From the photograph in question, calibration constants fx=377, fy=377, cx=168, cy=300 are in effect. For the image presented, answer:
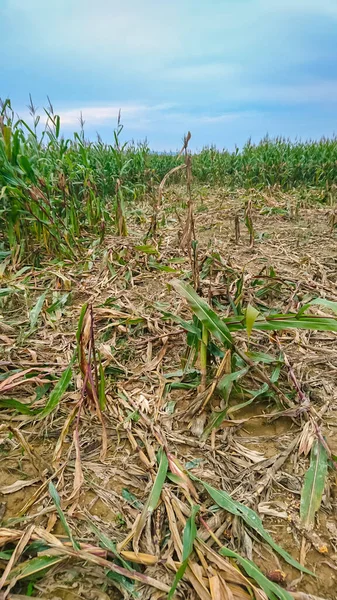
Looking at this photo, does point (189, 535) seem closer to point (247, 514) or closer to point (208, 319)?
point (247, 514)

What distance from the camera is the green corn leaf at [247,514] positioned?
909 millimetres

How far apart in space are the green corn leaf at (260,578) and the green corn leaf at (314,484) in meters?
0.20

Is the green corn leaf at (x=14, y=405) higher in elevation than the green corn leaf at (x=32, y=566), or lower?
higher

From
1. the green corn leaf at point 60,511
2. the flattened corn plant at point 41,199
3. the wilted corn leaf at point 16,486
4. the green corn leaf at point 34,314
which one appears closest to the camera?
the green corn leaf at point 60,511

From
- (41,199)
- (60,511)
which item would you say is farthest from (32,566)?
(41,199)

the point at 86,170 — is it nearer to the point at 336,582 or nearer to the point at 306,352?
the point at 306,352

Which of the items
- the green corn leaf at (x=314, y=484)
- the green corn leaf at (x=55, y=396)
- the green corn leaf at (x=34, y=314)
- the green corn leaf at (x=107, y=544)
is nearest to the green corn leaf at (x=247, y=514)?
the green corn leaf at (x=314, y=484)

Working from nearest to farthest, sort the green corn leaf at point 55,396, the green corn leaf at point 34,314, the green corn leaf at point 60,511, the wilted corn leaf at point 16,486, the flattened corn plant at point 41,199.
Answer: the green corn leaf at point 60,511, the wilted corn leaf at point 16,486, the green corn leaf at point 55,396, the green corn leaf at point 34,314, the flattened corn plant at point 41,199

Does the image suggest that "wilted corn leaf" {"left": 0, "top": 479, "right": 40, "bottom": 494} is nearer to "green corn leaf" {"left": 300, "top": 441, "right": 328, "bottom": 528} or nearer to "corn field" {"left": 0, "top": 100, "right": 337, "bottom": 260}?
"green corn leaf" {"left": 300, "top": 441, "right": 328, "bottom": 528}

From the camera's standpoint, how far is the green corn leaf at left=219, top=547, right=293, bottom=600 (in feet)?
2.70

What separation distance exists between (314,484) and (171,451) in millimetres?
427

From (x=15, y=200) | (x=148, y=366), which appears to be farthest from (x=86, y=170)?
(x=148, y=366)

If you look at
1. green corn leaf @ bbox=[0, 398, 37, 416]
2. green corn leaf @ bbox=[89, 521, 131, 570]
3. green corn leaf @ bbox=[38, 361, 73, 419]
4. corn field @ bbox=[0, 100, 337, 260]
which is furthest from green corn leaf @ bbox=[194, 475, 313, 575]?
corn field @ bbox=[0, 100, 337, 260]

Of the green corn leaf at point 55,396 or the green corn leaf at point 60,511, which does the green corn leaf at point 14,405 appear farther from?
the green corn leaf at point 60,511
